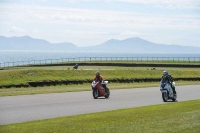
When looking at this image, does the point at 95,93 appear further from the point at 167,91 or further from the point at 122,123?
the point at 122,123

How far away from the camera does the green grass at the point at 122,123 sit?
14.2m

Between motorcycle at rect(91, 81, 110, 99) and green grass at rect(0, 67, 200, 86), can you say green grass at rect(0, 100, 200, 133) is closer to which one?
motorcycle at rect(91, 81, 110, 99)

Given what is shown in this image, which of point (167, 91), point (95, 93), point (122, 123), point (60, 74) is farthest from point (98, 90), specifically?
point (60, 74)

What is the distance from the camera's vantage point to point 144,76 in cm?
5188

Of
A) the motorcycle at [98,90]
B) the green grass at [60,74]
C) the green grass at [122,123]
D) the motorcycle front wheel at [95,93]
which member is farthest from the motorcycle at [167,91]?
the green grass at [60,74]

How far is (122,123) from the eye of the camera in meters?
15.6

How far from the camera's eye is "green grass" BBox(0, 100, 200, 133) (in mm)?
14188

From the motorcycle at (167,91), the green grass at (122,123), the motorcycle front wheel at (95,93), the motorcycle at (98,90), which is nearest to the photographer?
the green grass at (122,123)

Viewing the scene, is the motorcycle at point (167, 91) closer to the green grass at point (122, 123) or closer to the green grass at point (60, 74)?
the green grass at point (122, 123)

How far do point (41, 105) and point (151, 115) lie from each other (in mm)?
6590

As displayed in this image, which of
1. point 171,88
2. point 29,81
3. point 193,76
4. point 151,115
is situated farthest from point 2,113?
point 193,76

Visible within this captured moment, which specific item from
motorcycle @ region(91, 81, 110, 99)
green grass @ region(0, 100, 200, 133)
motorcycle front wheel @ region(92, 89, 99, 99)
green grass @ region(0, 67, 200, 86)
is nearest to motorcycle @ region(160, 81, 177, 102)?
motorcycle @ region(91, 81, 110, 99)

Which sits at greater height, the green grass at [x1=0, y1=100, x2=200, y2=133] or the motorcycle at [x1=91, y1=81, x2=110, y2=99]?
the motorcycle at [x1=91, y1=81, x2=110, y2=99]

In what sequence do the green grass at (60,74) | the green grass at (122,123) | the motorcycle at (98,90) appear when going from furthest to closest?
1. the green grass at (60,74)
2. the motorcycle at (98,90)
3. the green grass at (122,123)
